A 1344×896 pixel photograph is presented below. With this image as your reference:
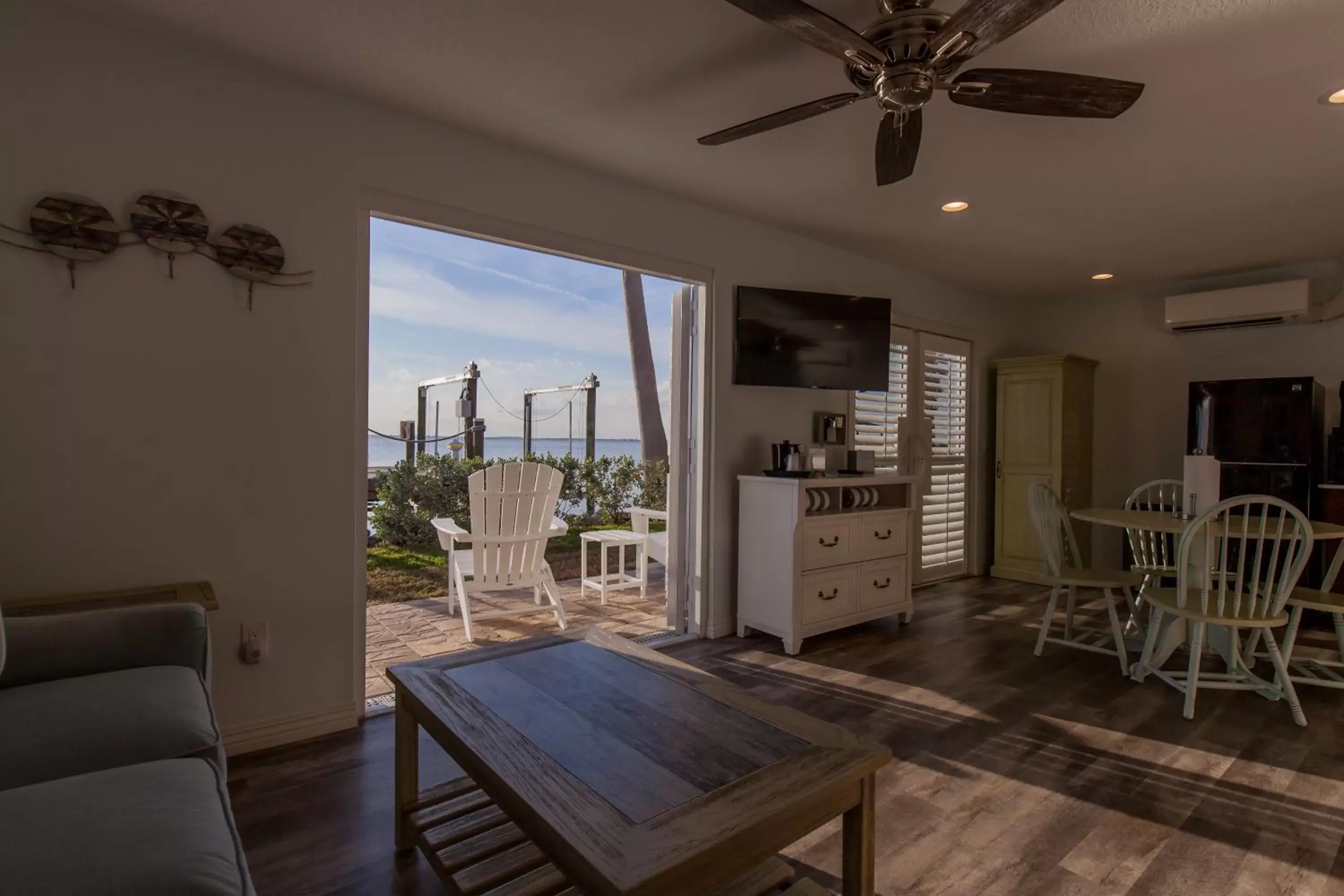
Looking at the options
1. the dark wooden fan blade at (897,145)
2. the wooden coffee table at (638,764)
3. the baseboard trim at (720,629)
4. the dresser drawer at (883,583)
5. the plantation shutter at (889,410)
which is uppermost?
the dark wooden fan blade at (897,145)

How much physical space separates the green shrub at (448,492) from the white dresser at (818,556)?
195cm

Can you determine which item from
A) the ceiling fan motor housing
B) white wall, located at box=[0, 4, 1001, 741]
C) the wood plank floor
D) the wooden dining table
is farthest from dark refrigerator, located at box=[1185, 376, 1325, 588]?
white wall, located at box=[0, 4, 1001, 741]

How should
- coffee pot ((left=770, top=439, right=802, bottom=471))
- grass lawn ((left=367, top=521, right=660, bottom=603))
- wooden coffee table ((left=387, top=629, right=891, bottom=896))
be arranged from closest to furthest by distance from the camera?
wooden coffee table ((left=387, top=629, right=891, bottom=896)), coffee pot ((left=770, top=439, right=802, bottom=471)), grass lawn ((left=367, top=521, right=660, bottom=603))

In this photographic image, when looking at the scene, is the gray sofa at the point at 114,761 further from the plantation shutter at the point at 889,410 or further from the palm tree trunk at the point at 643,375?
the palm tree trunk at the point at 643,375

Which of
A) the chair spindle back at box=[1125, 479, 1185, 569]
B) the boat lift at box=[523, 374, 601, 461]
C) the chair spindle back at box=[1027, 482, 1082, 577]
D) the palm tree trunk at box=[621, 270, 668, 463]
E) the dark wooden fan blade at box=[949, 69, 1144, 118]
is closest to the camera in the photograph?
the dark wooden fan blade at box=[949, 69, 1144, 118]

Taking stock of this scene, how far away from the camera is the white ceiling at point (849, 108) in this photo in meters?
2.07

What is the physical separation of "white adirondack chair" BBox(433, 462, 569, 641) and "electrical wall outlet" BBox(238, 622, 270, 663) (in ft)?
4.77

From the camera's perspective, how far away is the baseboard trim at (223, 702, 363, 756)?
2.38 meters

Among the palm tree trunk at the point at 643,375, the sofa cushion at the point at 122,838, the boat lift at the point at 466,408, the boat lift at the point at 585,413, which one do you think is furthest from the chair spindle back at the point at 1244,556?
the boat lift at the point at 466,408

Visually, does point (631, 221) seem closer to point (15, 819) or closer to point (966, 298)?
point (15, 819)

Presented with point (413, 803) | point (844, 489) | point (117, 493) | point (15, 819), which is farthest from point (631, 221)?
point (15, 819)

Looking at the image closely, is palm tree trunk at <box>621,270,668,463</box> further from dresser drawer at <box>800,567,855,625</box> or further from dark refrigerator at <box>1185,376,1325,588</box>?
dark refrigerator at <box>1185,376,1325,588</box>

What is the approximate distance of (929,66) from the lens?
5.92 ft

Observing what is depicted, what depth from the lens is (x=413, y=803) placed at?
1838 mm
